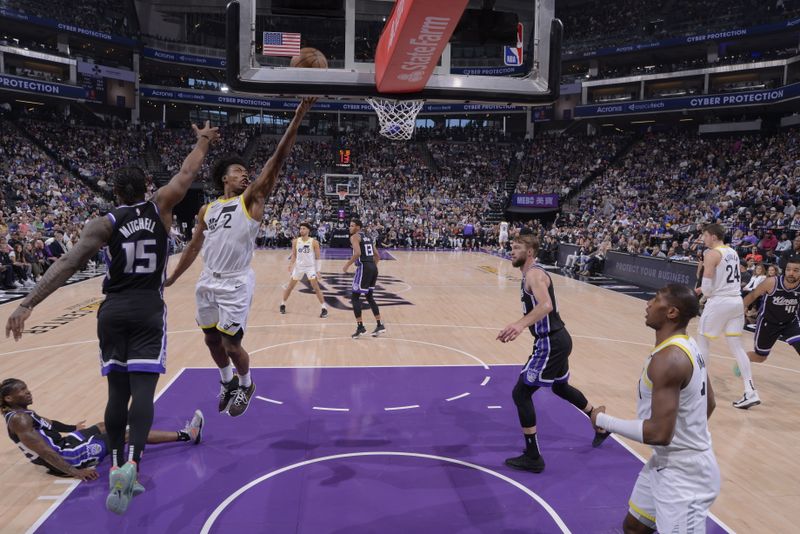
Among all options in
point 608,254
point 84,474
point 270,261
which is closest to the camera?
point 84,474

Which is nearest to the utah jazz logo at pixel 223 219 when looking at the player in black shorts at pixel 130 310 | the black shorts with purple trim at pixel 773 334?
the player in black shorts at pixel 130 310

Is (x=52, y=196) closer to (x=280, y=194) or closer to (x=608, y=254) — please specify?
(x=280, y=194)

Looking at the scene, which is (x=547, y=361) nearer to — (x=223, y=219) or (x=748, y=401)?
(x=223, y=219)

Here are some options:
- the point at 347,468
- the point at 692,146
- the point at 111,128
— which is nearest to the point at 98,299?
the point at 347,468

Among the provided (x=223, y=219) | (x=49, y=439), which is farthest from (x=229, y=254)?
(x=49, y=439)

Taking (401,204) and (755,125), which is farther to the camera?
(401,204)

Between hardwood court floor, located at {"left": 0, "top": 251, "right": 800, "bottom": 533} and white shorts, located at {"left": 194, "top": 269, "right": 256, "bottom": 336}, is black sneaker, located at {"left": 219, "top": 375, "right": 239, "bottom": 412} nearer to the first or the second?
white shorts, located at {"left": 194, "top": 269, "right": 256, "bottom": 336}

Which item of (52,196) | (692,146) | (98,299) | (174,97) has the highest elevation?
(174,97)

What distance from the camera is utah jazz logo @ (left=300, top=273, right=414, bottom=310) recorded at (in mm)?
12500

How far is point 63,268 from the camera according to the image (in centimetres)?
307

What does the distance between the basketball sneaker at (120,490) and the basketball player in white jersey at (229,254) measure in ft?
4.50

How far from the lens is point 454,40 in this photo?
5.64 metres

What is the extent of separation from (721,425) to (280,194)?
28.4m

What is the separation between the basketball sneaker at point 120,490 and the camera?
2.95 m
